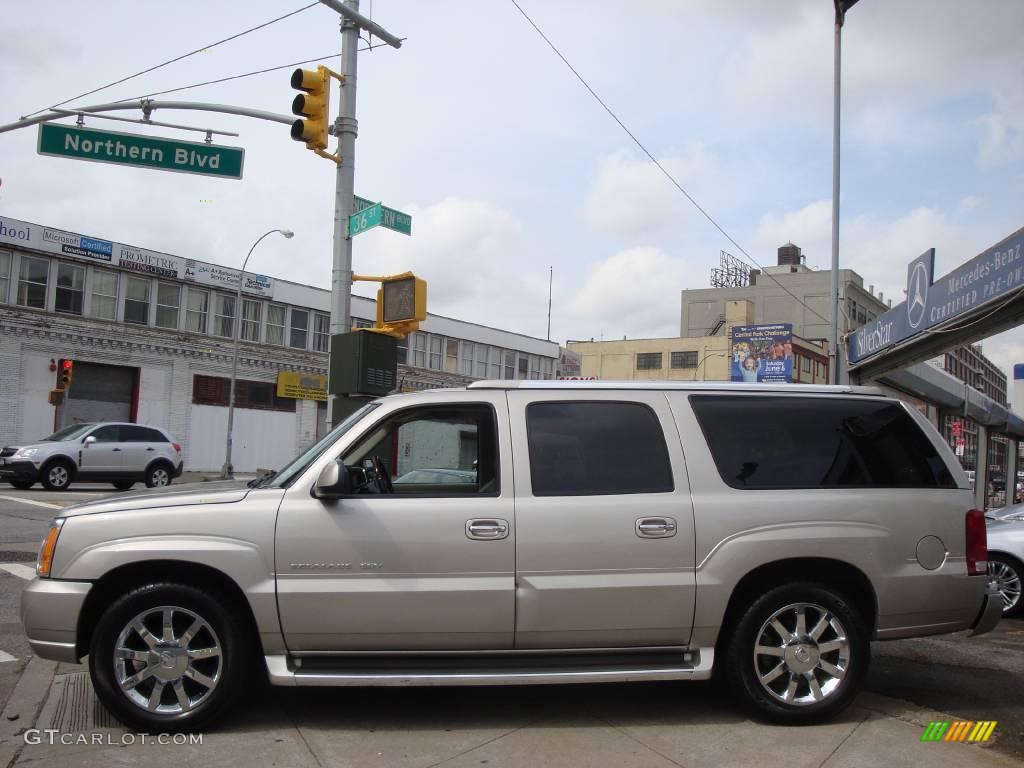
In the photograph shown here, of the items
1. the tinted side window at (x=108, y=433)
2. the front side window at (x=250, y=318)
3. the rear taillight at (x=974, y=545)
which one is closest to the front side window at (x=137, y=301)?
the front side window at (x=250, y=318)

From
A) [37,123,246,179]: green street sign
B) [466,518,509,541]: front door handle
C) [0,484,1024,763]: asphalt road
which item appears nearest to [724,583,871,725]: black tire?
[0,484,1024,763]: asphalt road

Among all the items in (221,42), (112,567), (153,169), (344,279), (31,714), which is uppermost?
(221,42)

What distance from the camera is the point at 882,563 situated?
4.99m

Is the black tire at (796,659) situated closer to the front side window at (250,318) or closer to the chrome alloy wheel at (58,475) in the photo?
the chrome alloy wheel at (58,475)

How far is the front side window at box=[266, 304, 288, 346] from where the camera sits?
42.7m

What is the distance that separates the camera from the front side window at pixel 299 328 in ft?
144

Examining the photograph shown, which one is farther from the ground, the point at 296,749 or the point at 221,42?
the point at 221,42

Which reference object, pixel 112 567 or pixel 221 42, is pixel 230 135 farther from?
pixel 112 567

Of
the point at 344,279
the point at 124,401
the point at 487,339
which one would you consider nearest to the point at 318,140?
the point at 344,279

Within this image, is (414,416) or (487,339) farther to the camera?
(487,339)

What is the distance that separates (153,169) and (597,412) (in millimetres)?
8871

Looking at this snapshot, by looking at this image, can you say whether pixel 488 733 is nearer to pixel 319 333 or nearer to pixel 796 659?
pixel 796 659

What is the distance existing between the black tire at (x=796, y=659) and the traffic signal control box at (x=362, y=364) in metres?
5.33

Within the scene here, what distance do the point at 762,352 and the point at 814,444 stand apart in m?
58.3
